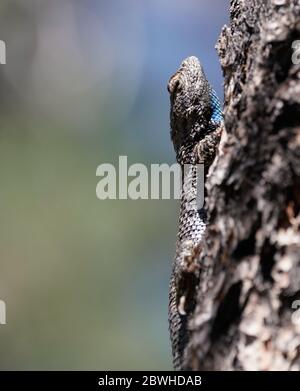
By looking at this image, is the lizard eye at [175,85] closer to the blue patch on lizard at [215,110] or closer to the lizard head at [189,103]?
the lizard head at [189,103]

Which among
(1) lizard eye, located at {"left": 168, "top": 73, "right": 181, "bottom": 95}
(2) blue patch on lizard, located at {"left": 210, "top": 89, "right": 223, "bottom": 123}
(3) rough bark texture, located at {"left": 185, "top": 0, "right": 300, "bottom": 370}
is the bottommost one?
(3) rough bark texture, located at {"left": 185, "top": 0, "right": 300, "bottom": 370}

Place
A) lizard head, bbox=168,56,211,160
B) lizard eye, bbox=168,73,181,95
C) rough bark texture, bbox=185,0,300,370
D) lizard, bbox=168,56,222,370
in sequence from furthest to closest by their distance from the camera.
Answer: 1. lizard eye, bbox=168,73,181,95
2. lizard head, bbox=168,56,211,160
3. lizard, bbox=168,56,222,370
4. rough bark texture, bbox=185,0,300,370

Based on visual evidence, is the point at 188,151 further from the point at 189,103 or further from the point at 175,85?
the point at 175,85

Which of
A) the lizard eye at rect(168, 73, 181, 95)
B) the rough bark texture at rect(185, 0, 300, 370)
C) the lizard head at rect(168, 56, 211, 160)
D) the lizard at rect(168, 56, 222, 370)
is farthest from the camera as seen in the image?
the lizard eye at rect(168, 73, 181, 95)

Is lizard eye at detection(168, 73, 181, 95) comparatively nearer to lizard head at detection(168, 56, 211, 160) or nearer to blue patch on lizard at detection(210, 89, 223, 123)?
lizard head at detection(168, 56, 211, 160)

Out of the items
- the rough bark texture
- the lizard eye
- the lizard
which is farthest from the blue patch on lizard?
the rough bark texture

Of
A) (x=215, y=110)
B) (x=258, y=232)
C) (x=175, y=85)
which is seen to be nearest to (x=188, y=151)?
(x=215, y=110)

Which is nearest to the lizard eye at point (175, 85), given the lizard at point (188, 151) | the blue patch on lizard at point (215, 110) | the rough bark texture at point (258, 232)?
the lizard at point (188, 151)

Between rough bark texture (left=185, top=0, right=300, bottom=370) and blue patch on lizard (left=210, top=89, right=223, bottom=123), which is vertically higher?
blue patch on lizard (left=210, top=89, right=223, bottom=123)

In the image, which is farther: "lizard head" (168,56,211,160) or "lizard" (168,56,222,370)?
"lizard head" (168,56,211,160)
